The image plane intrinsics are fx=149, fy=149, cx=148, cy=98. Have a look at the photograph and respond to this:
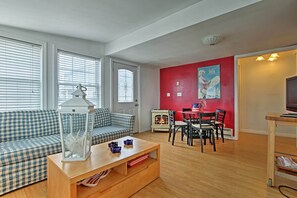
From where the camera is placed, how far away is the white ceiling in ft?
6.30

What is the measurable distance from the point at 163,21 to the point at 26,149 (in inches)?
104

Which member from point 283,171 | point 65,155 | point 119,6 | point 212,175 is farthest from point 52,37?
point 283,171

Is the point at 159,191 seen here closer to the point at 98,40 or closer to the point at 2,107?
the point at 2,107

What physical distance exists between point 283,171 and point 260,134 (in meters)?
3.09

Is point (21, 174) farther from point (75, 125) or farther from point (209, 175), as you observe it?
point (209, 175)

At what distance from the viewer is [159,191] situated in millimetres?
1692

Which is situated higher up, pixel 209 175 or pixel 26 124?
pixel 26 124

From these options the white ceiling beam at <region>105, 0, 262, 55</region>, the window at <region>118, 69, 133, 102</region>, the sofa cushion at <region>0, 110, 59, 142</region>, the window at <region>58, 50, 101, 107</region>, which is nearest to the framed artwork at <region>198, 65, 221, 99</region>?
the window at <region>118, 69, 133, 102</region>

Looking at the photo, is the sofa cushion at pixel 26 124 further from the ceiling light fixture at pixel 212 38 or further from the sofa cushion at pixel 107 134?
the ceiling light fixture at pixel 212 38

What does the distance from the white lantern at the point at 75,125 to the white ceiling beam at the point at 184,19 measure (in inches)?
68.5

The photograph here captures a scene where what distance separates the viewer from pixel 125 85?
168 inches

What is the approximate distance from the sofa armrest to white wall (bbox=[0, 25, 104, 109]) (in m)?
1.20

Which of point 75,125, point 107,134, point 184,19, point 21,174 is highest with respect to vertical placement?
point 184,19

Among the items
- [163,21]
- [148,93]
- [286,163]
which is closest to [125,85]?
[148,93]
